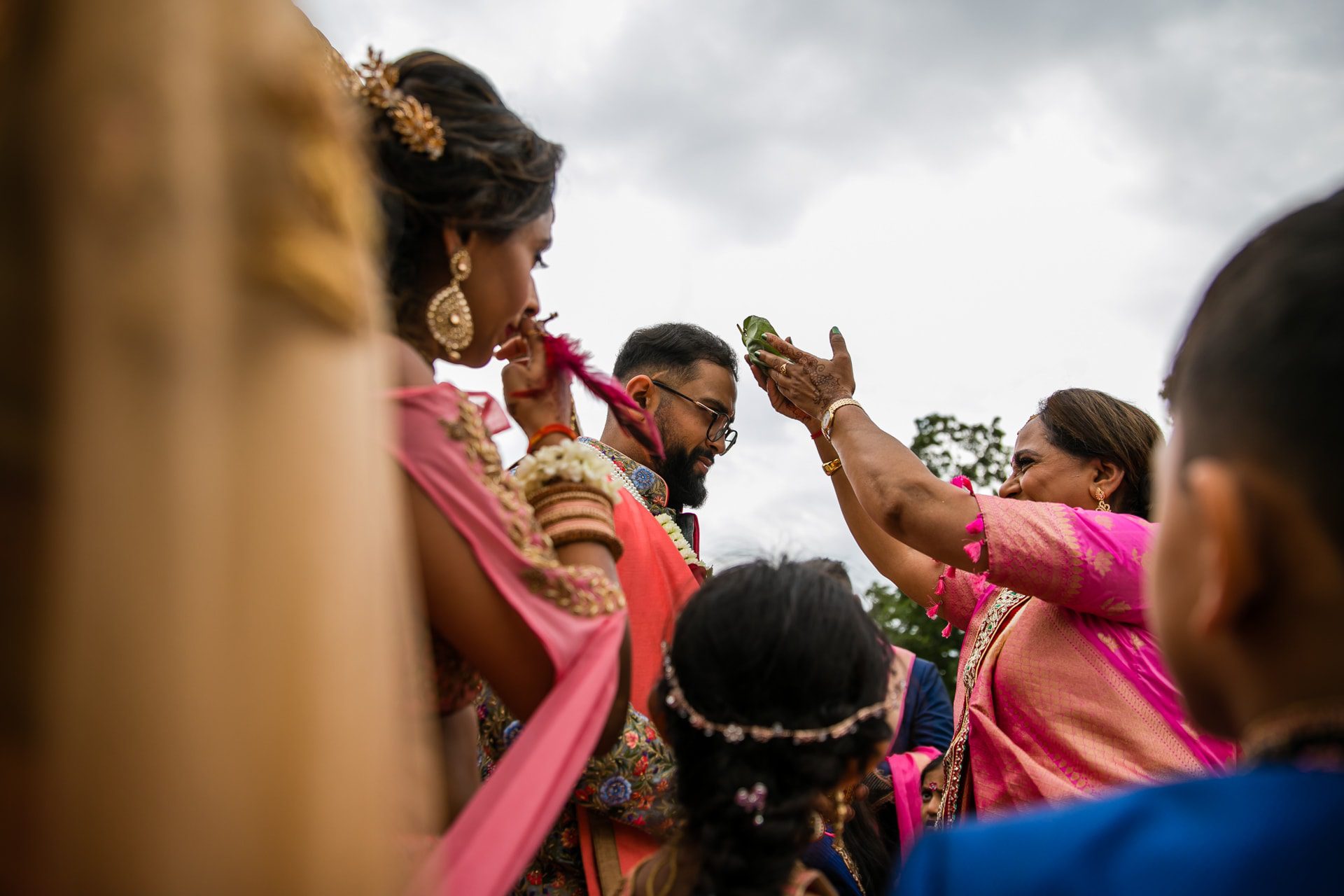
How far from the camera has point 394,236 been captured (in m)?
1.71

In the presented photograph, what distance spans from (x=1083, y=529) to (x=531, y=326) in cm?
163

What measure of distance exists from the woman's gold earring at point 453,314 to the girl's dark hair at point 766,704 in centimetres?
70

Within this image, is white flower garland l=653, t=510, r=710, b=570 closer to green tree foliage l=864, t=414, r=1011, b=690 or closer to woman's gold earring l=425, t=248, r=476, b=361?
woman's gold earring l=425, t=248, r=476, b=361

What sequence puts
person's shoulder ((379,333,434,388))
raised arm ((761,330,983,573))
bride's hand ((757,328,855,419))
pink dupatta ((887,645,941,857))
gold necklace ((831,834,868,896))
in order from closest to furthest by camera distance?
1. person's shoulder ((379,333,434,388))
2. raised arm ((761,330,983,573))
3. gold necklace ((831,834,868,896))
4. bride's hand ((757,328,855,419))
5. pink dupatta ((887,645,941,857))

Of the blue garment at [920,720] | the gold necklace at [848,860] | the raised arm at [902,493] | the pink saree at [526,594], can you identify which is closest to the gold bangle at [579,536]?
the pink saree at [526,594]

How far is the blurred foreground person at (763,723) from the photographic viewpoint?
1.72 m

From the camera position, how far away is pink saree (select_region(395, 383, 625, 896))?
4.50 feet

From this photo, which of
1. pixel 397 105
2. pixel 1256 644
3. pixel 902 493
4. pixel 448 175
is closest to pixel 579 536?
pixel 448 175

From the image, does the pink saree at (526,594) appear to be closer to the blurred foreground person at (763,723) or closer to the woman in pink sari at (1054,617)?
A: the blurred foreground person at (763,723)

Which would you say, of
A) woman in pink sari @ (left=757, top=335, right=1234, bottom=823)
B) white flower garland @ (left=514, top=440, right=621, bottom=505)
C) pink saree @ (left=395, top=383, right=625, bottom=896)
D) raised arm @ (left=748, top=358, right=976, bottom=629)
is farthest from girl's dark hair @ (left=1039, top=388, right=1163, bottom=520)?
pink saree @ (left=395, top=383, right=625, bottom=896)

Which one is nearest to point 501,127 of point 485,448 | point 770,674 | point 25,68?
point 485,448

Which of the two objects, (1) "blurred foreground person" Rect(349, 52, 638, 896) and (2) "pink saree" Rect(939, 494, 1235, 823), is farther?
(2) "pink saree" Rect(939, 494, 1235, 823)

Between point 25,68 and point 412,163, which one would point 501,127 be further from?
point 25,68

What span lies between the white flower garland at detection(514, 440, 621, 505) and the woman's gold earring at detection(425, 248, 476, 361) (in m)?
0.24
